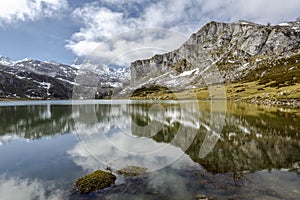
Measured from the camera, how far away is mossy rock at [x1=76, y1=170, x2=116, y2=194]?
57.3ft

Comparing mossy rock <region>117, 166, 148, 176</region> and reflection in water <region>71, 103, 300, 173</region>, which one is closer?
mossy rock <region>117, 166, 148, 176</region>

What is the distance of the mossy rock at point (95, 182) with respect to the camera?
1747cm

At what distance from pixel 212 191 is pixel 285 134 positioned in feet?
80.9

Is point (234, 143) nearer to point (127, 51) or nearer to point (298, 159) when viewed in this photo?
point (298, 159)

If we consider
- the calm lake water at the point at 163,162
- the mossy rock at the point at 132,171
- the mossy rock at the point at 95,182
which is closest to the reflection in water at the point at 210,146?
the calm lake water at the point at 163,162

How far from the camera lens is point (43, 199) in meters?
16.2

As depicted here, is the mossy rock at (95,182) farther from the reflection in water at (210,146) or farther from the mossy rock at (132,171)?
the reflection in water at (210,146)

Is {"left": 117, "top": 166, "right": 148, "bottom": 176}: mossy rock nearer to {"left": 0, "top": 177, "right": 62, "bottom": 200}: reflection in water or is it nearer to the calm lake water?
the calm lake water

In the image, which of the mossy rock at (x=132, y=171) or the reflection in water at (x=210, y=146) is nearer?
the mossy rock at (x=132, y=171)

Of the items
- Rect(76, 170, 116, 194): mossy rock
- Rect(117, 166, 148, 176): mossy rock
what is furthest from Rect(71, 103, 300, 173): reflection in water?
Rect(76, 170, 116, 194): mossy rock

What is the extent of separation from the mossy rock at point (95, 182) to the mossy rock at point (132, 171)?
1648 millimetres

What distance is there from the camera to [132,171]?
2175 cm

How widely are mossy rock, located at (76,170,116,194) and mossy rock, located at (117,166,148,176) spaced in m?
1.65

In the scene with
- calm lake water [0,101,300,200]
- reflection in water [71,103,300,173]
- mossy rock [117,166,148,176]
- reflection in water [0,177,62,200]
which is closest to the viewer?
reflection in water [0,177,62,200]
